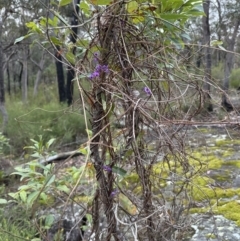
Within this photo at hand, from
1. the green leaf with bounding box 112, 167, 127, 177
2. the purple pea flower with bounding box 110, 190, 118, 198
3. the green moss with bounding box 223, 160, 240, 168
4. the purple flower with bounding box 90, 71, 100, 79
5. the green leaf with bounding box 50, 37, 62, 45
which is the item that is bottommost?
the green moss with bounding box 223, 160, 240, 168

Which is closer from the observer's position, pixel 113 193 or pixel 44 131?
pixel 113 193

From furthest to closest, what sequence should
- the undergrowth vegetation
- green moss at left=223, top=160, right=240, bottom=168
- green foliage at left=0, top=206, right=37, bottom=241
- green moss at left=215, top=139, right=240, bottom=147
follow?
1. the undergrowth vegetation
2. green moss at left=215, top=139, right=240, bottom=147
3. green moss at left=223, top=160, right=240, bottom=168
4. green foliage at left=0, top=206, right=37, bottom=241

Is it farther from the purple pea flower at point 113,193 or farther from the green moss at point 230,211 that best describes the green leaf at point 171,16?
the green moss at point 230,211

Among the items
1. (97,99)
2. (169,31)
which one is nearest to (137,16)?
(169,31)

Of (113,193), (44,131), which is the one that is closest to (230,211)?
(113,193)

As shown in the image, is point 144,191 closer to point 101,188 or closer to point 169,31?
point 101,188

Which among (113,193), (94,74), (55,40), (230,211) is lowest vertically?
(230,211)

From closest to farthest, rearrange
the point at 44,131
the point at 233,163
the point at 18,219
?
the point at 18,219
the point at 233,163
the point at 44,131

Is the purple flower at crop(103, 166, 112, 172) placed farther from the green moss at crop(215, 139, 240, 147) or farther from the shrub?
the shrub

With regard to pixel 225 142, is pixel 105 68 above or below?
above

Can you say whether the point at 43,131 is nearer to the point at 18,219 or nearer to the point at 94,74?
the point at 18,219

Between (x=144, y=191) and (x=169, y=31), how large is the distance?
1.60 ft

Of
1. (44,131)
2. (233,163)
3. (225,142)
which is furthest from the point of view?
(44,131)

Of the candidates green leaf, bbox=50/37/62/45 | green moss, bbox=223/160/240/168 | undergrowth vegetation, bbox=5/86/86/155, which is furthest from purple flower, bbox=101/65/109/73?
undergrowth vegetation, bbox=5/86/86/155
